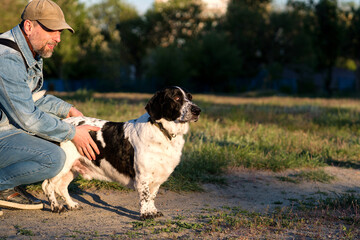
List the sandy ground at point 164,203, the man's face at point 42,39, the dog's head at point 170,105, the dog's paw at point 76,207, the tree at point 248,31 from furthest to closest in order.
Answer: the tree at point 248,31 → the dog's paw at point 76,207 → the dog's head at point 170,105 → the man's face at point 42,39 → the sandy ground at point 164,203

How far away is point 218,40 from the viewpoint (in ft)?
124

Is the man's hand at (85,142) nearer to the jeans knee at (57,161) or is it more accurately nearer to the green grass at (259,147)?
the jeans knee at (57,161)

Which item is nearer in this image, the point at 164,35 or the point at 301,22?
the point at 301,22

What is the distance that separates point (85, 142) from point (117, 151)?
1.16 ft

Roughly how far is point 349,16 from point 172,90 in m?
38.2

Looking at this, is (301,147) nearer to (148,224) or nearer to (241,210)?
(241,210)

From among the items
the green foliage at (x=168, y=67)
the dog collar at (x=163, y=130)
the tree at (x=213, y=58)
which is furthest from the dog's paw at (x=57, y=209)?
the tree at (x=213, y=58)

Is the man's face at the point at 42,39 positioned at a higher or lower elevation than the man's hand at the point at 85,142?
higher

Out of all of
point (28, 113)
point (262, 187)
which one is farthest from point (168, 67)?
point (28, 113)

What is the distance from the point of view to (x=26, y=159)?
3.91 meters

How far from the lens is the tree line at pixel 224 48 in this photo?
36.6 m

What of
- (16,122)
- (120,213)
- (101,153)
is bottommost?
(120,213)

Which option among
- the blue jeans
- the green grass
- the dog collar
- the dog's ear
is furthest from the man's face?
the green grass

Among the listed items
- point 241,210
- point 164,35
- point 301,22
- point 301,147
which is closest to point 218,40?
point 301,22
